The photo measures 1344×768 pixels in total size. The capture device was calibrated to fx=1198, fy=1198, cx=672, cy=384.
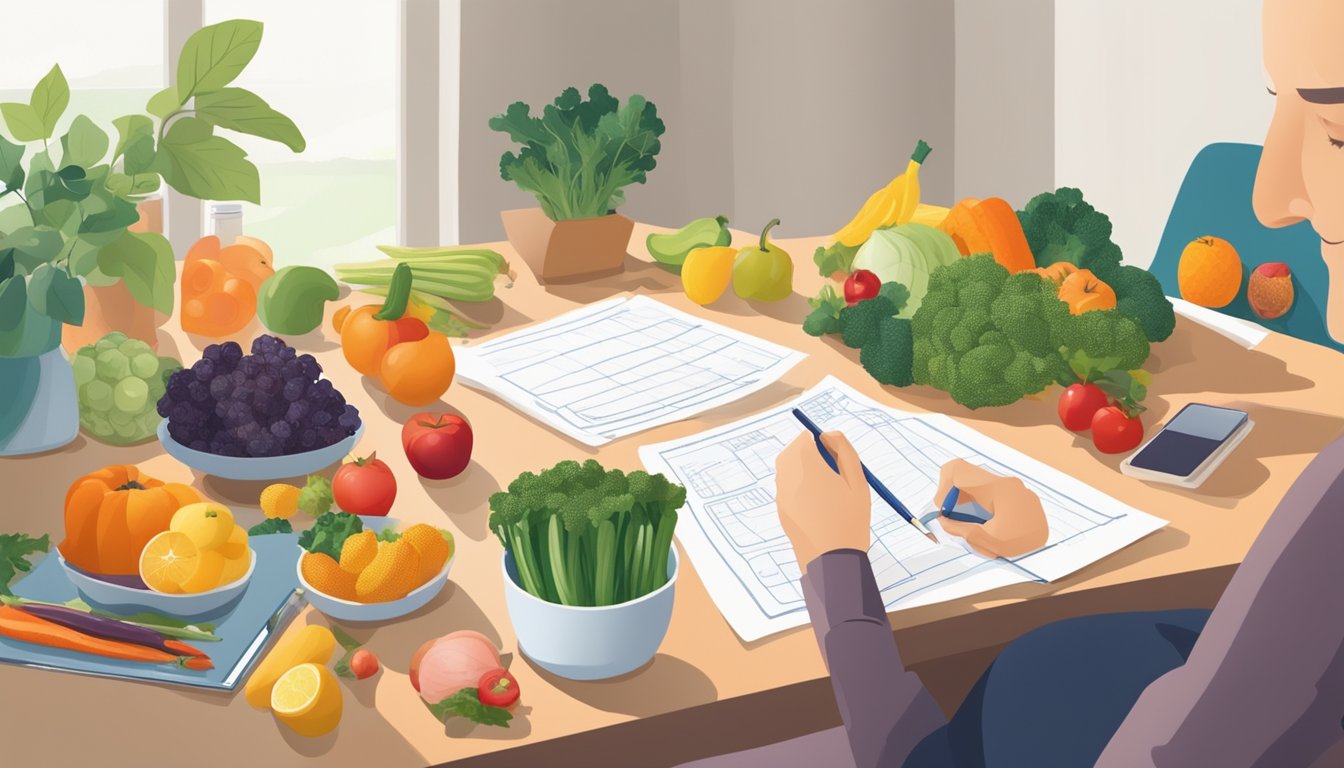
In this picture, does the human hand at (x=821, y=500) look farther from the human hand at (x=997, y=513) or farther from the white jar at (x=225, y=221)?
the white jar at (x=225, y=221)

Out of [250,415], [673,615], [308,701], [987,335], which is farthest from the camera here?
[987,335]

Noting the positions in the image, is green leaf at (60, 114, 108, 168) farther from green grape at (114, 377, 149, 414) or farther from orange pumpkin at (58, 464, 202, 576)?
orange pumpkin at (58, 464, 202, 576)

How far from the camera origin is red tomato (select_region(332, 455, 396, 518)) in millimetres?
1274

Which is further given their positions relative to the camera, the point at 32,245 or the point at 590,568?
the point at 32,245

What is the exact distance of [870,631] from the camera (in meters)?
0.99

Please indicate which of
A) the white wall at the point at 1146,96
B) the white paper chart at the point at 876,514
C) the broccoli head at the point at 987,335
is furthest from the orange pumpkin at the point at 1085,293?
the white wall at the point at 1146,96

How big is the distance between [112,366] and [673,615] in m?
0.83

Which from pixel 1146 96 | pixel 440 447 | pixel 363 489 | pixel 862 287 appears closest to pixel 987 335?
pixel 862 287

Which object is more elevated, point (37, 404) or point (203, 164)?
point (203, 164)

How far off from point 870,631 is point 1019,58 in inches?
140

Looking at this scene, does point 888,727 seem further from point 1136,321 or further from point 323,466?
point 1136,321

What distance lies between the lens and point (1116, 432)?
1.50 metres

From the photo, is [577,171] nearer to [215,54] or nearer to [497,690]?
[215,54]

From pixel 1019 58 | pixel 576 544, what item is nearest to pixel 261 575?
pixel 576 544
